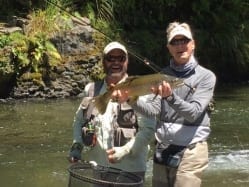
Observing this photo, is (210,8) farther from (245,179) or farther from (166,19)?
(245,179)

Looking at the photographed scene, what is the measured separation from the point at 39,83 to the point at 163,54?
4231mm

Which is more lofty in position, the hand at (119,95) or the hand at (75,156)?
the hand at (119,95)

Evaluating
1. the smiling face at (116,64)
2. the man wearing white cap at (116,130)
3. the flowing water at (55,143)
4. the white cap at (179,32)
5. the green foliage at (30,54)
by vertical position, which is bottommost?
the flowing water at (55,143)

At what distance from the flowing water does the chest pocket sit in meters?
3.27

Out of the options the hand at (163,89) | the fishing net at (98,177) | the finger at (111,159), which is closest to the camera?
the hand at (163,89)

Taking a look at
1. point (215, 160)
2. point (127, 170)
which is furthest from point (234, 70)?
point (127, 170)

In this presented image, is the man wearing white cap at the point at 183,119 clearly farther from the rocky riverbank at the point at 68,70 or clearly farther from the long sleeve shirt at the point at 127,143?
the rocky riverbank at the point at 68,70

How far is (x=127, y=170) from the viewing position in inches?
161

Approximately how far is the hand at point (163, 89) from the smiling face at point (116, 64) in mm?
453

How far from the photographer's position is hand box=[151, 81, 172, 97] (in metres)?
3.62

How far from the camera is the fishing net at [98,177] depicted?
3.74 meters

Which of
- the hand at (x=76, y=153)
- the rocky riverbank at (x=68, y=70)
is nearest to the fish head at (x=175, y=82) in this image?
the hand at (x=76, y=153)

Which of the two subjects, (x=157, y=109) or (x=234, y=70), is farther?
(x=234, y=70)

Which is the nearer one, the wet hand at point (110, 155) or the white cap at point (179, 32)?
the white cap at point (179, 32)
